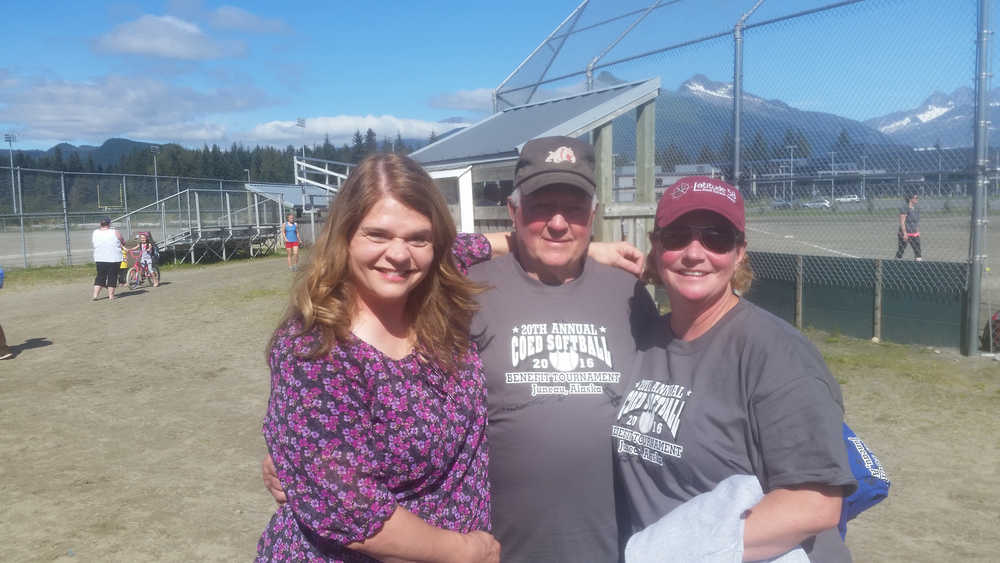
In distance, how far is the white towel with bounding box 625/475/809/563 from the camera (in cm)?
155

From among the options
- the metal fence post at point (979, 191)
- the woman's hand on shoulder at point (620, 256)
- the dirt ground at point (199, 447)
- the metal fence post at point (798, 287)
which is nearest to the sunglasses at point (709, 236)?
the woman's hand on shoulder at point (620, 256)

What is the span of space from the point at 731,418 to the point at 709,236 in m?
0.48

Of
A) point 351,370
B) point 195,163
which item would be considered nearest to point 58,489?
point 351,370

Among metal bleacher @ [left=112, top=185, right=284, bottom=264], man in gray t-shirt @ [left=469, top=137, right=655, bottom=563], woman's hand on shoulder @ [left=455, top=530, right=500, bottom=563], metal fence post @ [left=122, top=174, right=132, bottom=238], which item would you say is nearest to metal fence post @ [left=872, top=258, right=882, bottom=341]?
man in gray t-shirt @ [left=469, top=137, right=655, bottom=563]

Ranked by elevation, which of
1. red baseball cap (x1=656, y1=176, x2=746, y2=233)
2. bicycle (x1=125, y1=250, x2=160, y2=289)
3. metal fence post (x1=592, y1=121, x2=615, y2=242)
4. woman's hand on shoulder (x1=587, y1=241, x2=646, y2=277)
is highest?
metal fence post (x1=592, y1=121, x2=615, y2=242)

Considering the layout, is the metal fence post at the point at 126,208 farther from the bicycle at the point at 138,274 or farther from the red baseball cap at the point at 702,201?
the red baseball cap at the point at 702,201

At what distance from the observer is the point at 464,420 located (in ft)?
5.79

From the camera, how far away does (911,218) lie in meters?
7.41

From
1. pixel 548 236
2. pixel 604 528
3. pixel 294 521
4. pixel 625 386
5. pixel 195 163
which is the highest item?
pixel 195 163

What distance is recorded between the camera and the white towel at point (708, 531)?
1.55 metres

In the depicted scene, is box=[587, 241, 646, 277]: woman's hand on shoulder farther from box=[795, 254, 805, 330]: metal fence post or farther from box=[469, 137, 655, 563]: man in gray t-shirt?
box=[795, 254, 805, 330]: metal fence post

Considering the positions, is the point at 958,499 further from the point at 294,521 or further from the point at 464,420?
the point at 294,521

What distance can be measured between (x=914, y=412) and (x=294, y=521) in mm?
5457

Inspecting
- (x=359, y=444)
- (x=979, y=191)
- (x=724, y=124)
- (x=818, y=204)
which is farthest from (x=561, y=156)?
(x=724, y=124)
